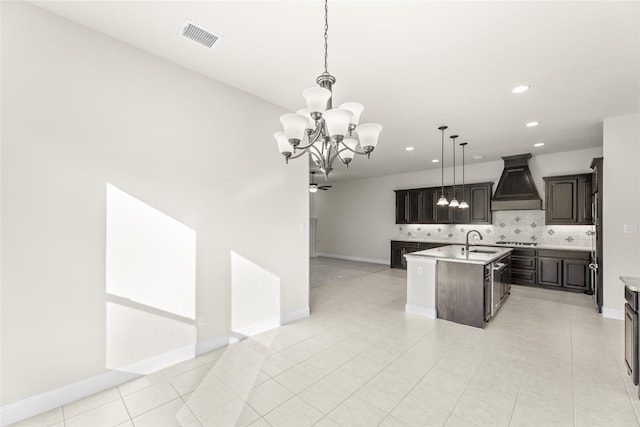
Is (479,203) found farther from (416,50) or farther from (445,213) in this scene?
(416,50)

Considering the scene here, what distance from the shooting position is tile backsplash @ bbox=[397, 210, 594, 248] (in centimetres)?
594

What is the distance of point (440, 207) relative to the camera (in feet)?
24.8

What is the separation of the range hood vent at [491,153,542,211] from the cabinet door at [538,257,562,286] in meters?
1.17

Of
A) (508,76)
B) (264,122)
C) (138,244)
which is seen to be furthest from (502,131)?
(138,244)

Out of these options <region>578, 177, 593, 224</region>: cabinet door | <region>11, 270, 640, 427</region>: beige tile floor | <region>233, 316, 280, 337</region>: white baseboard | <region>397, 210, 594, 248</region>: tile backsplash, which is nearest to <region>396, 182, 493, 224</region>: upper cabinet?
<region>397, 210, 594, 248</region>: tile backsplash

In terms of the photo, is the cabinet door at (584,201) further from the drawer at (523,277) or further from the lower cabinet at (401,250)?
the lower cabinet at (401,250)

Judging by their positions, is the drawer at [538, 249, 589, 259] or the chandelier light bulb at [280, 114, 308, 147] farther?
the drawer at [538, 249, 589, 259]

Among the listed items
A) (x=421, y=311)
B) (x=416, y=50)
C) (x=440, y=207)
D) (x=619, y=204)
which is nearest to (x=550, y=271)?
(x=619, y=204)

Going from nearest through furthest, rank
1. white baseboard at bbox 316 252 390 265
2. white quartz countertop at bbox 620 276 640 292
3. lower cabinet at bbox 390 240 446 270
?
white quartz countertop at bbox 620 276 640 292 < lower cabinet at bbox 390 240 446 270 < white baseboard at bbox 316 252 390 265

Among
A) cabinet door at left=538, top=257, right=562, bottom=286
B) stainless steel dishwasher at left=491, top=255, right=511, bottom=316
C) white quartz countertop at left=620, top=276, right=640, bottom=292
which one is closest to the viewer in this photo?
white quartz countertop at left=620, top=276, right=640, bottom=292

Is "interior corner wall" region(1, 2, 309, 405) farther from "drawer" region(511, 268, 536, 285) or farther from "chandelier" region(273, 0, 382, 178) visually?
"drawer" region(511, 268, 536, 285)

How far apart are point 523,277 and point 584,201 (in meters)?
1.91

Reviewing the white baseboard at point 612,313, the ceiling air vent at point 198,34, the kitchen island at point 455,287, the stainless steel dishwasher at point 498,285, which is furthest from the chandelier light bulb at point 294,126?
the white baseboard at point 612,313

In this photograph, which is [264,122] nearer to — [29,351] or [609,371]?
[29,351]
